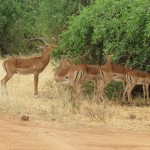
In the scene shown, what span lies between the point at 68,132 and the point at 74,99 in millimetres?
3493

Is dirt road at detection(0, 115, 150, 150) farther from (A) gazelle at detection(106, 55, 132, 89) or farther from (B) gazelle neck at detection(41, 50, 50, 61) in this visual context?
(B) gazelle neck at detection(41, 50, 50, 61)

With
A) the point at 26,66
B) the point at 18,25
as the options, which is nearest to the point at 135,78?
the point at 26,66

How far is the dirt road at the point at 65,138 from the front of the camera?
8242 mm

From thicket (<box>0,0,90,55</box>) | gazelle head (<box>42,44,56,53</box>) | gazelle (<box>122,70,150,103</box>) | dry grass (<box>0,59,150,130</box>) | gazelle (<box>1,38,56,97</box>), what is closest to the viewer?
dry grass (<box>0,59,150,130</box>)

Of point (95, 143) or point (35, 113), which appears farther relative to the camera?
point (35, 113)

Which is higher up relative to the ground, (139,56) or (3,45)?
(139,56)

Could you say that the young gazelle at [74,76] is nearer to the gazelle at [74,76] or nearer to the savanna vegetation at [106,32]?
the gazelle at [74,76]

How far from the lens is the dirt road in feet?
27.0

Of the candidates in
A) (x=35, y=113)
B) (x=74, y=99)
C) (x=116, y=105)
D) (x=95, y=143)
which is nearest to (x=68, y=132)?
(x=95, y=143)

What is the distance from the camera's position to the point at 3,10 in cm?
2686

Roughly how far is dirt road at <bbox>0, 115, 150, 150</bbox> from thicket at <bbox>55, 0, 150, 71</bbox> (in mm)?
3802

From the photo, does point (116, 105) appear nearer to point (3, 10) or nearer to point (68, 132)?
point (68, 132)

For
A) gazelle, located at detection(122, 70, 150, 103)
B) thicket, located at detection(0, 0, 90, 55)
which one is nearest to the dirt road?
gazelle, located at detection(122, 70, 150, 103)

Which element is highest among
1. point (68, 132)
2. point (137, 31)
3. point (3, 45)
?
point (137, 31)
